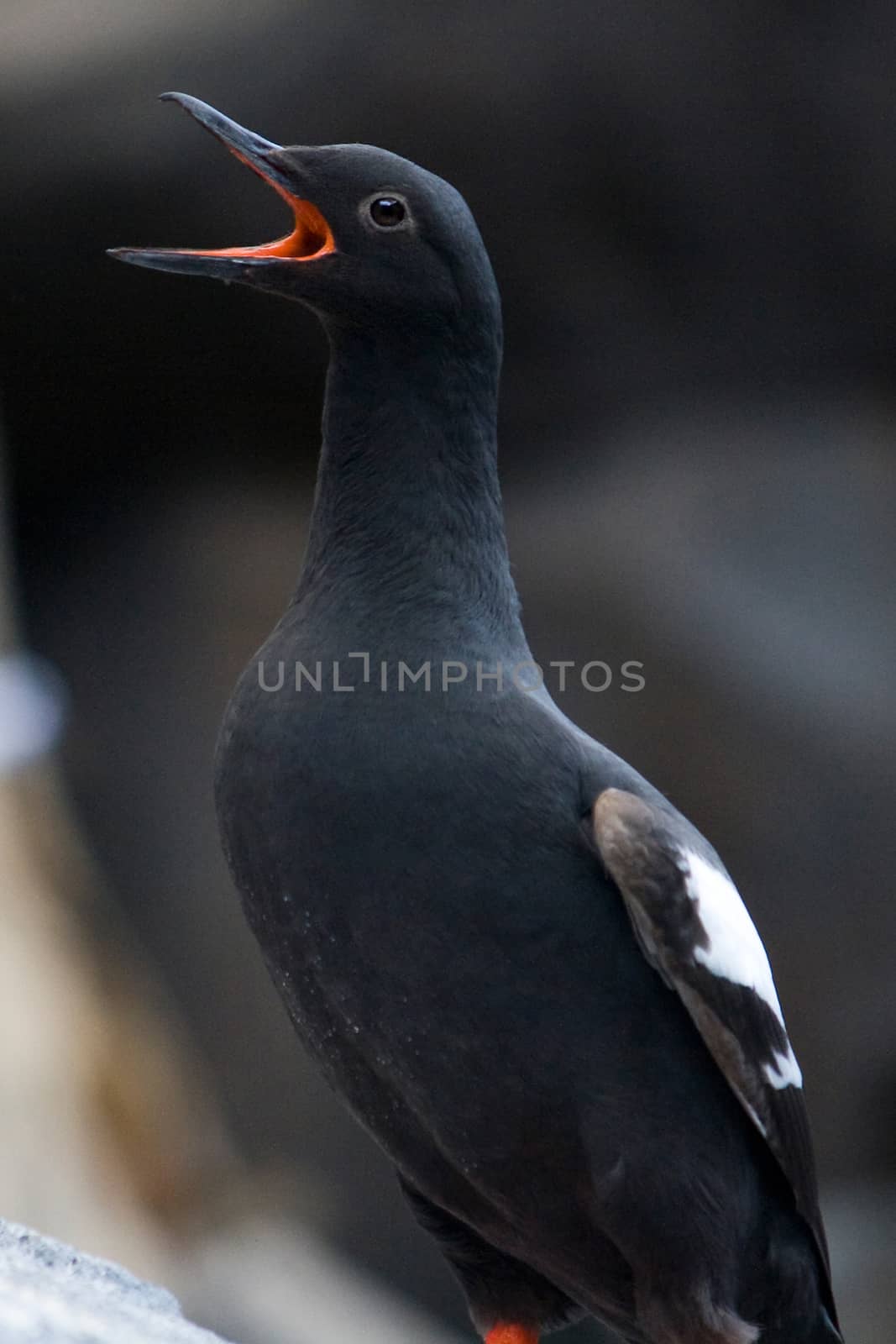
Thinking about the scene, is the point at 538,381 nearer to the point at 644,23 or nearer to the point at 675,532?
the point at 675,532

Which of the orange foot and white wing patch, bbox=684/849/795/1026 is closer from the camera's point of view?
white wing patch, bbox=684/849/795/1026

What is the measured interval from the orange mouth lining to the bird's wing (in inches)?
31.1

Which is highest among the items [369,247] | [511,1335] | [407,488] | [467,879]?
[369,247]

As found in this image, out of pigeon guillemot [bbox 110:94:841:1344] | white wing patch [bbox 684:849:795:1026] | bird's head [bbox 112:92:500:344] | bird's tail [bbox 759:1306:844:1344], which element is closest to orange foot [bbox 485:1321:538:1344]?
pigeon guillemot [bbox 110:94:841:1344]

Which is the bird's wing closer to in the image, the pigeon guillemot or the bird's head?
the pigeon guillemot

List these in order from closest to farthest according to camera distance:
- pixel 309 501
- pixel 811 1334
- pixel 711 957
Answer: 1. pixel 711 957
2. pixel 811 1334
3. pixel 309 501

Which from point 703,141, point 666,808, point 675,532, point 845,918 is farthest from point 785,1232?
point 703,141

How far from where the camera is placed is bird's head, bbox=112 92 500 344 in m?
1.99

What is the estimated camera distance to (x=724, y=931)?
6.35 feet

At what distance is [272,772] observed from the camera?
1836 millimetres

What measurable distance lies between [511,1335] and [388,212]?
1.50m

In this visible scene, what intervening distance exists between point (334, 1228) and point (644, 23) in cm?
322

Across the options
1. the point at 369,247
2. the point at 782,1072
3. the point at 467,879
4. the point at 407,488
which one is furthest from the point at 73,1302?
the point at 369,247

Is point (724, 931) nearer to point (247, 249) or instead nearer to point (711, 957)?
point (711, 957)
